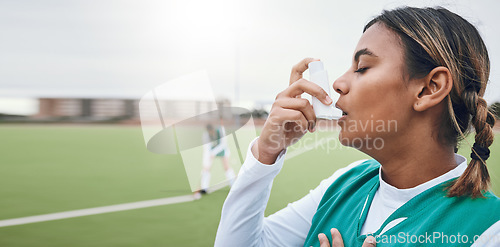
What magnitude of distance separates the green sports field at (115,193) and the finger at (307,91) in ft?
1.78

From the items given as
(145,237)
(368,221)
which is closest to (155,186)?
(145,237)

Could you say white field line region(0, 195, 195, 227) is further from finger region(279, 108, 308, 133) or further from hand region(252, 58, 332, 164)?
finger region(279, 108, 308, 133)

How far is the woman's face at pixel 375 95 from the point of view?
1346mm

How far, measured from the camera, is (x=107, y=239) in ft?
15.0

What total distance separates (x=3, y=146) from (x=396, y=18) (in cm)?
1717

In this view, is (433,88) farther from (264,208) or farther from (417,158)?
(264,208)

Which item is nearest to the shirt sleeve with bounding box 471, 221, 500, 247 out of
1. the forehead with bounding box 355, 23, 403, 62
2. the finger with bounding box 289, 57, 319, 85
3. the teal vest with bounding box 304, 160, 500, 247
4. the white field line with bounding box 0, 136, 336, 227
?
the teal vest with bounding box 304, 160, 500, 247

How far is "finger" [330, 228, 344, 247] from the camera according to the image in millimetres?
1340

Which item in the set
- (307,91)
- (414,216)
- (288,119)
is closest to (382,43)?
(307,91)

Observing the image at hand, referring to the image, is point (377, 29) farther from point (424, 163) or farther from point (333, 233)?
point (333, 233)

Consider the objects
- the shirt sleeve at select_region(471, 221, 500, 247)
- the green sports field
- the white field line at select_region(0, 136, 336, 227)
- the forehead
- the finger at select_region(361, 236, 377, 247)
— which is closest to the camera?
the shirt sleeve at select_region(471, 221, 500, 247)

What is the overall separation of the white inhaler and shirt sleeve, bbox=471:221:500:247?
1.81ft

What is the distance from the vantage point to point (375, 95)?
53.0 inches

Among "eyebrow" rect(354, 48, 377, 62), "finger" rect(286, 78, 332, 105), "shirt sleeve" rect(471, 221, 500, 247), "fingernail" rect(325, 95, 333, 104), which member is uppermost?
"eyebrow" rect(354, 48, 377, 62)
